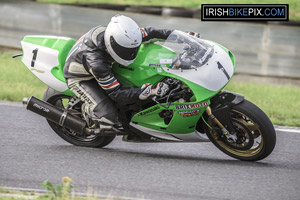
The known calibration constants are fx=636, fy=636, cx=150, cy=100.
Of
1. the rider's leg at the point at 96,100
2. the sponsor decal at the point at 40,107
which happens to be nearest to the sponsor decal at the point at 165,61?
the rider's leg at the point at 96,100

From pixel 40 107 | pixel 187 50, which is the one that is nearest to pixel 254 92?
pixel 187 50

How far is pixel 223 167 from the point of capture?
256 inches

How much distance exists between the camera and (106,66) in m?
6.38

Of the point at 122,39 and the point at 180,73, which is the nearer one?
the point at 122,39

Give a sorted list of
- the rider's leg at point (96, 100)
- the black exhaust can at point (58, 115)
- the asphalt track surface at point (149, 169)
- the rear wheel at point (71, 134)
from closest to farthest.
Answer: the asphalt track surface at point (149, 169)
the rider's leg at point (96, 100)
the black exhaust can at point (58, 115)
the rear wheel at point (71, 134)

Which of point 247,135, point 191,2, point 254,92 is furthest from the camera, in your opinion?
point 191,2

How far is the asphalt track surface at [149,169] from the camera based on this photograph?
19.4ft

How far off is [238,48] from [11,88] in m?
3.77

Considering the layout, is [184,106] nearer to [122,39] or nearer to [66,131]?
[122,39]

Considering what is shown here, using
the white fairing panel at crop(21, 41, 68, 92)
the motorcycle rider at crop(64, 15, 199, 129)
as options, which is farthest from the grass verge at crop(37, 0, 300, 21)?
the motorcycle rider at crop(64, 15, 199, 129)

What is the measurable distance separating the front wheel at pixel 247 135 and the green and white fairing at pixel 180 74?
10.5 inches

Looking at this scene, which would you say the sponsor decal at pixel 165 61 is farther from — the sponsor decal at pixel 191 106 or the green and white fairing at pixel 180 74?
the sponsor decal at pixel 191 106

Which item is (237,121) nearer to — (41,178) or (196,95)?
(196,95)

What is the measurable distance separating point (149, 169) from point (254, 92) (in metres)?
4.04
